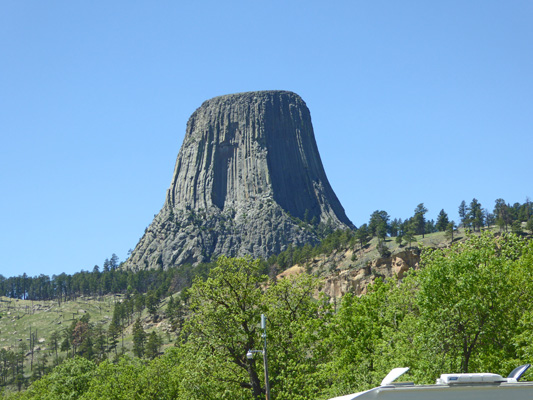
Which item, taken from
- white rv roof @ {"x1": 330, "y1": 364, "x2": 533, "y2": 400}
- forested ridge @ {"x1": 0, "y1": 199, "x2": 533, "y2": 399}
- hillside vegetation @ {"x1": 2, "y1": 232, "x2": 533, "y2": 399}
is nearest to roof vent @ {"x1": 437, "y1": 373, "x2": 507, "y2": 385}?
white rv roof @ {"x1": 330, "y1": 364, "x2": 533, "y2": 400}

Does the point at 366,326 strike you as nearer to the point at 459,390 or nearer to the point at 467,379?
the point at 467,379

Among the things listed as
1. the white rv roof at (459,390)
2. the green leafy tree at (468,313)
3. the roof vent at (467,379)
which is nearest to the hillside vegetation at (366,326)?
the green leafy tree at (468,313)

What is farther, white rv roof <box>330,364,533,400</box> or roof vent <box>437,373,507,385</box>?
roof vent <box>437,373,507,385</box>

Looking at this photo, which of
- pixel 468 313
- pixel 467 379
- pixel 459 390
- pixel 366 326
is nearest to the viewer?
pixel 459 390

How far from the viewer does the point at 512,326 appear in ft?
123

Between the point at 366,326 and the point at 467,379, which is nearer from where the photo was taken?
the point at 467,379

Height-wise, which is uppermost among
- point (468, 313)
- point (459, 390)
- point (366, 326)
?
point (468, 313)

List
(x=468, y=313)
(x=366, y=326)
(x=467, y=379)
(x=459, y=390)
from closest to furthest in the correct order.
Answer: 1. (x=459, y=390)
2. (x=467, y=379)
3. (x=468, y=313)
4. (x=366, y=326)

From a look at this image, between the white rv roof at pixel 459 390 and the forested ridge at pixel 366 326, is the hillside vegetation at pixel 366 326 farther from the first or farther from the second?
the white rv roof at pixel 459 390

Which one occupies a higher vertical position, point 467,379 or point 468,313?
point 468,313

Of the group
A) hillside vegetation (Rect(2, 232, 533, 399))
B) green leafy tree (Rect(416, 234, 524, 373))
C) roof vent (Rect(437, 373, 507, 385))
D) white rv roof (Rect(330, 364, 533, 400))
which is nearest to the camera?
white rv roof (Rect(330, 364, 533, 400))

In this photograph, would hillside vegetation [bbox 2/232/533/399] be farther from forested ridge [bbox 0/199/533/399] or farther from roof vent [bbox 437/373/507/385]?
roof vent [bbox 437/373/507/385]

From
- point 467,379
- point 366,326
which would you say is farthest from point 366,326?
point 467,379

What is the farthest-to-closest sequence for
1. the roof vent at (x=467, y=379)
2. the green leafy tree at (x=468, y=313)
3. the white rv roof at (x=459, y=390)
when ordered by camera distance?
the green leafy tree at (x=468, y=313)
the roof vent at (x=467, y=379)
the white rv roof at (x=459, y=390)
